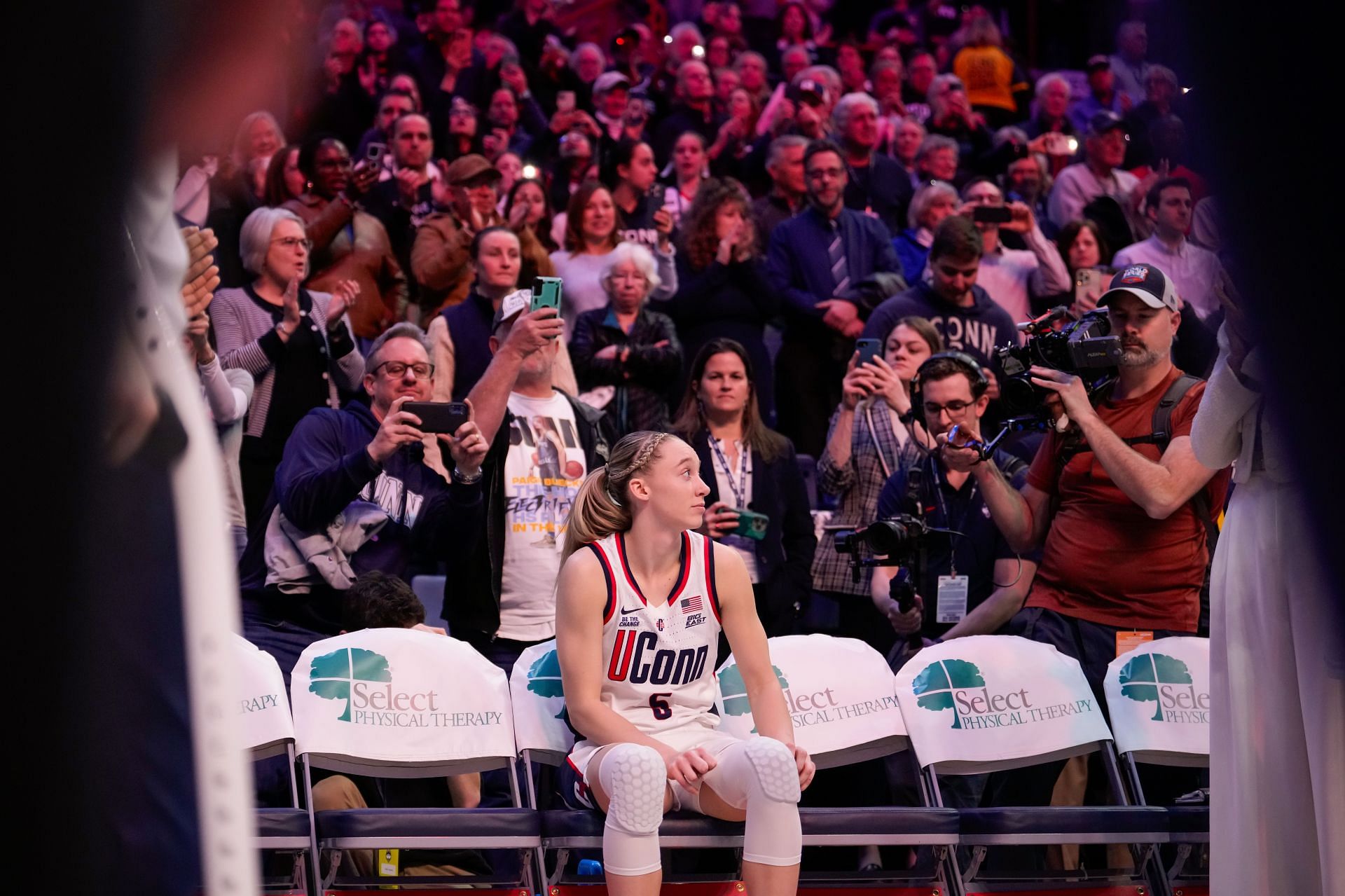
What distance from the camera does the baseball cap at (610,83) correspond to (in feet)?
30.2

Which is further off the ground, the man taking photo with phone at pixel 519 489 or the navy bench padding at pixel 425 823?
the man taking photo with phone at pixel 519 489

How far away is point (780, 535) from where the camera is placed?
5.18 metres

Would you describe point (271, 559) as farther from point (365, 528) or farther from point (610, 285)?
point (610, 285)

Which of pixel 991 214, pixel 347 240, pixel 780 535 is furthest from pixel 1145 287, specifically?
pixel 347 240

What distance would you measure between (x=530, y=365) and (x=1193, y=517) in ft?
7.57

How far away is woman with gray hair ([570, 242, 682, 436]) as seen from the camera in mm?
5859

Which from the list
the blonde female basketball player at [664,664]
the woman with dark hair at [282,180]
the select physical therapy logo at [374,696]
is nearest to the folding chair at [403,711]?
the select physical therapy logo at [374,696]

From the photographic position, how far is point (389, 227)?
707cm

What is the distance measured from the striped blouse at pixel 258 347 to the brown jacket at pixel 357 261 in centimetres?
67

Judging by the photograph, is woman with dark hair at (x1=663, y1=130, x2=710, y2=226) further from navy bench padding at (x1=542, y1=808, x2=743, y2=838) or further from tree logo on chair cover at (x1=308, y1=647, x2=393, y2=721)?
navy bench padding at (x1=542, y1=808, x2=743, y2=838)

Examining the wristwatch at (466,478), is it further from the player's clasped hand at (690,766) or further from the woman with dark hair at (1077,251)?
the woman with dark hair at (1077,251)

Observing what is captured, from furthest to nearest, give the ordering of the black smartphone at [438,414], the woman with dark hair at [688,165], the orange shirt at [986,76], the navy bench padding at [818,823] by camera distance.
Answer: the orange shirt at [986,76] < the woman with dark hair at [688,165] < the black smartphone at [438,414] < the navy bench padding at [818,823]

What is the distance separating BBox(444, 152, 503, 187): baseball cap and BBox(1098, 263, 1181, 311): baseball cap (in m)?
3.28

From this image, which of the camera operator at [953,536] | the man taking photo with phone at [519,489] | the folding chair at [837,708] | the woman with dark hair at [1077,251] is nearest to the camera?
the folding chair at [837,708]
